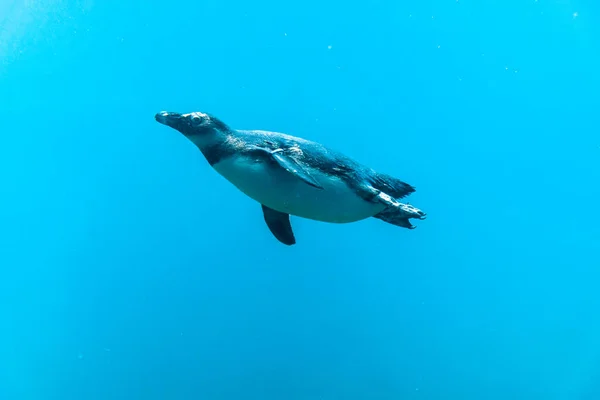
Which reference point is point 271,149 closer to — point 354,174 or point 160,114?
point 354,174

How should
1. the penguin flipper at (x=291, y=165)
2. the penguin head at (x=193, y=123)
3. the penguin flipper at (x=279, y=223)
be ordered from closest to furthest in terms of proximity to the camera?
the penguin flipper at (x=291, y=165) < the penguin head at (x=193, y=123) < the penguin flipper at (x=279, y=223)

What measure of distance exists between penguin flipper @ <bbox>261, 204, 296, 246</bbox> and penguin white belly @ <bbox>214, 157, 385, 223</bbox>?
476 mm

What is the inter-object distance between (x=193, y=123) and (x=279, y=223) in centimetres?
133

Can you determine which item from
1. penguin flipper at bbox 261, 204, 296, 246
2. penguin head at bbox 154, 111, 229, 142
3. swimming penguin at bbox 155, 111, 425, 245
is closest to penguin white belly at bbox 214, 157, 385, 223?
swimming penguin at bbox 155, 111, 425, 245

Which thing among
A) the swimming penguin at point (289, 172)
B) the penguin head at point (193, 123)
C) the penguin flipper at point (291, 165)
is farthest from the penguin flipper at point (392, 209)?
the penguin head at point (193, 123)

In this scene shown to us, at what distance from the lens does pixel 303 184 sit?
13.5 feet

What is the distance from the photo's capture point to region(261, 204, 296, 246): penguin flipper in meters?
4.96

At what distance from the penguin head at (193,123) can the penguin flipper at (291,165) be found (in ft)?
1.51

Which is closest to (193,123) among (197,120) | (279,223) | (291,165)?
(197,120)

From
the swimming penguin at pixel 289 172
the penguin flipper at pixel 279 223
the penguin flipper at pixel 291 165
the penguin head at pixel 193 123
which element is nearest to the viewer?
the penguin flipper at pixel 291 165

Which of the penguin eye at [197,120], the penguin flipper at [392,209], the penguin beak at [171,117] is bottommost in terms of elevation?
the penguin beak at [171,117]

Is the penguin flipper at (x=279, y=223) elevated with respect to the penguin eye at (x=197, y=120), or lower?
lower

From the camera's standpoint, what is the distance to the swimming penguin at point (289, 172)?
13.5 ft

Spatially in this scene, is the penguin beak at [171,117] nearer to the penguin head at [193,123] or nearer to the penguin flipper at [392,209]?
the penguin head at [193,123]
